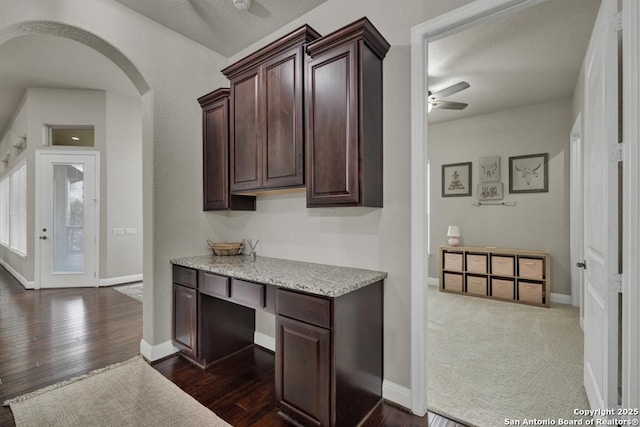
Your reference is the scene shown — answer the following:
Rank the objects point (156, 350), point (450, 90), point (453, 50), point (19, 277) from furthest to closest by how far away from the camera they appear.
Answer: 1. point (19, 277)
2. point (450, 90)
3. point (453, 50)
4. point (156, 350)

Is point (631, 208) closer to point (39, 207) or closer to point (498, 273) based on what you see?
point (498, 273)

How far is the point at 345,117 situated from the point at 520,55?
2.56 meters

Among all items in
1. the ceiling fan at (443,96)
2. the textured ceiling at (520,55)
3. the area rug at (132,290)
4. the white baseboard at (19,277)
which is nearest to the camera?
the textured ceiling at (520,55)

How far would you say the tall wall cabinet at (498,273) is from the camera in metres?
4.26

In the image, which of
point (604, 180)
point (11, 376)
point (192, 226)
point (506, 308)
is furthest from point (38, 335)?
point (506, 308)

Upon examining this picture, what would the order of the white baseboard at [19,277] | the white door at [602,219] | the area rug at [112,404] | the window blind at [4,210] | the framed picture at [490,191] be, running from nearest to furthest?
the white door at [602,219]
the area rug at [112,404]
the framed picture at [490,191]
the white baseboard at [19,277]
the window blind at [4,210]

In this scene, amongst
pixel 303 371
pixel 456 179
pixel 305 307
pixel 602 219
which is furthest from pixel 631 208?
pixel 456 179

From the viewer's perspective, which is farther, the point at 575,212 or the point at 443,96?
the point at 575,212

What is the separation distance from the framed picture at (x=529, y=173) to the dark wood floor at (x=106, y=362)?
403 cm

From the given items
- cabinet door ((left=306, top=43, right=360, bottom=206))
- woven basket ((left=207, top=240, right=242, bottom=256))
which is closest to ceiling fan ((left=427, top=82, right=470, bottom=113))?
cabinet door ((left=306, top=43, right=360, bottom=206))

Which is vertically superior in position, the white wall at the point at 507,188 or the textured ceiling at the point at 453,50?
the textured ceiling at the point at 453,50

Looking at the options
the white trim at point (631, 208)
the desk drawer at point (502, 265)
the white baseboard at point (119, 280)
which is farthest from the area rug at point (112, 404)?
the desk drawer at point (502, 265)

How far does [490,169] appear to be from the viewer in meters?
5.02

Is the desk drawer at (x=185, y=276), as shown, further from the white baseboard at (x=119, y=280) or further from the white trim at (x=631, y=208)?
the white baseboard at (x=119, y=280)
